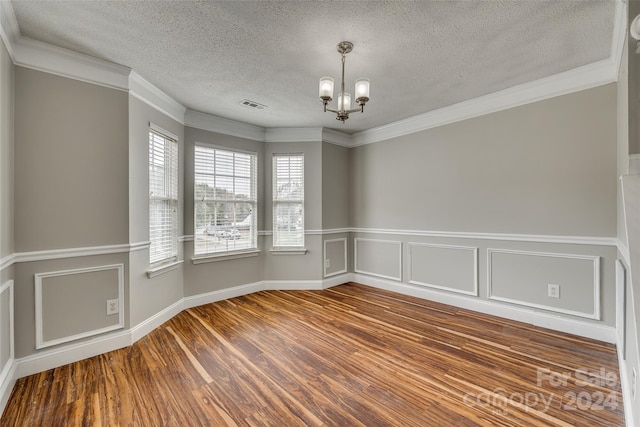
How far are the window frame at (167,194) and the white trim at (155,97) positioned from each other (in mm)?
197

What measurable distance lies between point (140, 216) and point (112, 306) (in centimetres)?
88

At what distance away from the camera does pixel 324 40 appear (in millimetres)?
Result: 2256

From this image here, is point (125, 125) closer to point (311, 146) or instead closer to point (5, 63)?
point (5, 63)

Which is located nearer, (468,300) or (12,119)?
(12,119)

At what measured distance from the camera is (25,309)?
88.4 inches

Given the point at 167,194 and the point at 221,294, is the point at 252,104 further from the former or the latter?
the point at 221,294

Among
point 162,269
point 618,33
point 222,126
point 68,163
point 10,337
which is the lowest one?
point 10,337

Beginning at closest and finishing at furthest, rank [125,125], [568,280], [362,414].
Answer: [362,414]
[125,125]
[568,280]

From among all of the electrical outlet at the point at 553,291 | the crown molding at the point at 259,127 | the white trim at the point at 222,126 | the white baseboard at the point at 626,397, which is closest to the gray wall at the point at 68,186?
the crown molding at the point at 259,127

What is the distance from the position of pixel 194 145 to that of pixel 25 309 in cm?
239

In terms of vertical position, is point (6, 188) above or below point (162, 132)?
below

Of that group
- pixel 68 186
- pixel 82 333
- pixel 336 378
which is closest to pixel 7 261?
pixel 68 186

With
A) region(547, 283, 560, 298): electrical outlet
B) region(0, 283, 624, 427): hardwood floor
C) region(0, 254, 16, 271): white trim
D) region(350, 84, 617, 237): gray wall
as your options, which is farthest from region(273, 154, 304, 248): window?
region(547, 283, 560, 298): electrical outlet

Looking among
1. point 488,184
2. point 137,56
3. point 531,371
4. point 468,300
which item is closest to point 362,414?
point 531,371
